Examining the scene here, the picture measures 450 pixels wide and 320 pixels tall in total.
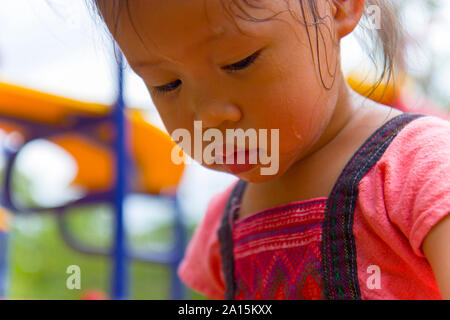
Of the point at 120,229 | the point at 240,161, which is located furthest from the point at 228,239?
the point at 120,229

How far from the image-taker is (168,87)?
1.79 feet

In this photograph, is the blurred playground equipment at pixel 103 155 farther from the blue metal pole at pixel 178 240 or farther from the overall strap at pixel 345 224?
the overall strap at pixel 345 224

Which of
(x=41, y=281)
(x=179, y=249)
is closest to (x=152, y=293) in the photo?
(x=179, y=249)

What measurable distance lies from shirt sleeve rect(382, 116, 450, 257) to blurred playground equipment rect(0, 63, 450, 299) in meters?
0.64

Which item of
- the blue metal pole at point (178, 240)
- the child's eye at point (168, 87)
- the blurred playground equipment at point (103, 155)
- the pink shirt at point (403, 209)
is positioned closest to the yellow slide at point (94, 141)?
the blurred playground equipment at point (103, 155)

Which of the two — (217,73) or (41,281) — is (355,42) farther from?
(41,281)

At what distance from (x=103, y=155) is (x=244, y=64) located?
4.07ft

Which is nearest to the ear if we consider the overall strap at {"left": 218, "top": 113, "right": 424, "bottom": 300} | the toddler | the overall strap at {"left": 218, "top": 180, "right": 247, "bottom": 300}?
the toddler

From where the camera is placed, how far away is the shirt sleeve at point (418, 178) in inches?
17.6

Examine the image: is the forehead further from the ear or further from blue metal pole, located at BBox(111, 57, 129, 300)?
blue metal pole, located at BBox(111, 57, 129, 300)

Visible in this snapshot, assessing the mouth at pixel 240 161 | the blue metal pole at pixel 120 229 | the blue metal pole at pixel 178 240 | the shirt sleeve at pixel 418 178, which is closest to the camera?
the shirt sleeve at pixel 418 178

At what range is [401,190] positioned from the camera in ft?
1.62

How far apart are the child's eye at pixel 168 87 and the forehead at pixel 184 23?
0.04 meters

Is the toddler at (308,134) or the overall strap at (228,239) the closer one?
the toddler at (308,134)
